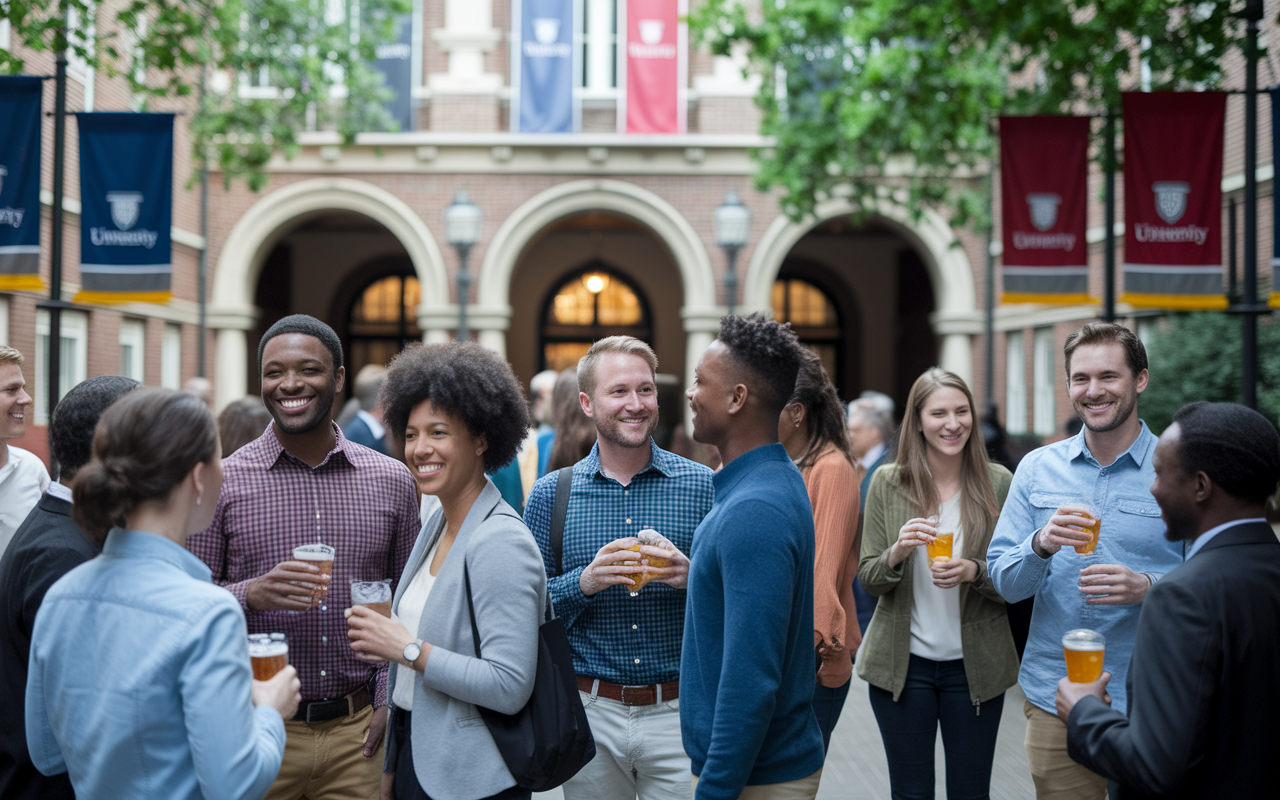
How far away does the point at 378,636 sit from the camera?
2.68m

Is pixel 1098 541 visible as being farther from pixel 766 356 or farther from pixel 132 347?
pixel 132 347

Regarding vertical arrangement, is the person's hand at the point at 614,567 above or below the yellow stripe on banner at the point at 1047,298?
below

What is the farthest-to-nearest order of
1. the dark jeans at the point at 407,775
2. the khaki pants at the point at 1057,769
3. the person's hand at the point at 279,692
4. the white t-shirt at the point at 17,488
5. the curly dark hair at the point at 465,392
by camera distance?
the white t-shirt at the point at 17,488
the khaki pants at the point at 1057,769
the curly dark hair at the point at 465,392
the dark jeans at the point at 407,775
the person's hand at the point at 279,692

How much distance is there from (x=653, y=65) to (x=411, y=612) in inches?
607

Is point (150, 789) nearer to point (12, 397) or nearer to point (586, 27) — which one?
point (12, 397)

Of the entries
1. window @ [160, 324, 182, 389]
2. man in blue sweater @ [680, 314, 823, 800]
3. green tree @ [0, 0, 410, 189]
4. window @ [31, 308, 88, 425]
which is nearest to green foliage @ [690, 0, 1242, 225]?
green tree @ [0, 0, 410, 189]

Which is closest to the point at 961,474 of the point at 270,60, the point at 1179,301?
the point at 1179,301

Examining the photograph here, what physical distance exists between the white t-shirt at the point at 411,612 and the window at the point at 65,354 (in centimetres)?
1223

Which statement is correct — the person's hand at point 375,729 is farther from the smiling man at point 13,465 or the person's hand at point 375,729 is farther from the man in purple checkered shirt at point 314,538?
the smiling man at point 13,465

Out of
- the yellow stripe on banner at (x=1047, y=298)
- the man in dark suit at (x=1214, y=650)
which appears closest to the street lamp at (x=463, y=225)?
the yellow stripe on banner at (x=1047, y=298)

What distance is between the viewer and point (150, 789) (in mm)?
2143

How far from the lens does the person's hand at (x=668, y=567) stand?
320 centimetres

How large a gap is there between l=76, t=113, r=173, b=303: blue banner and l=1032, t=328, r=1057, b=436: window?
1320 centimetres

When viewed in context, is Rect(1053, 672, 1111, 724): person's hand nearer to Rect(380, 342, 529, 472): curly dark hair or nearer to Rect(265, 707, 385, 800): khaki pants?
Rect(380, 342, 529, 472): curly dark hair
